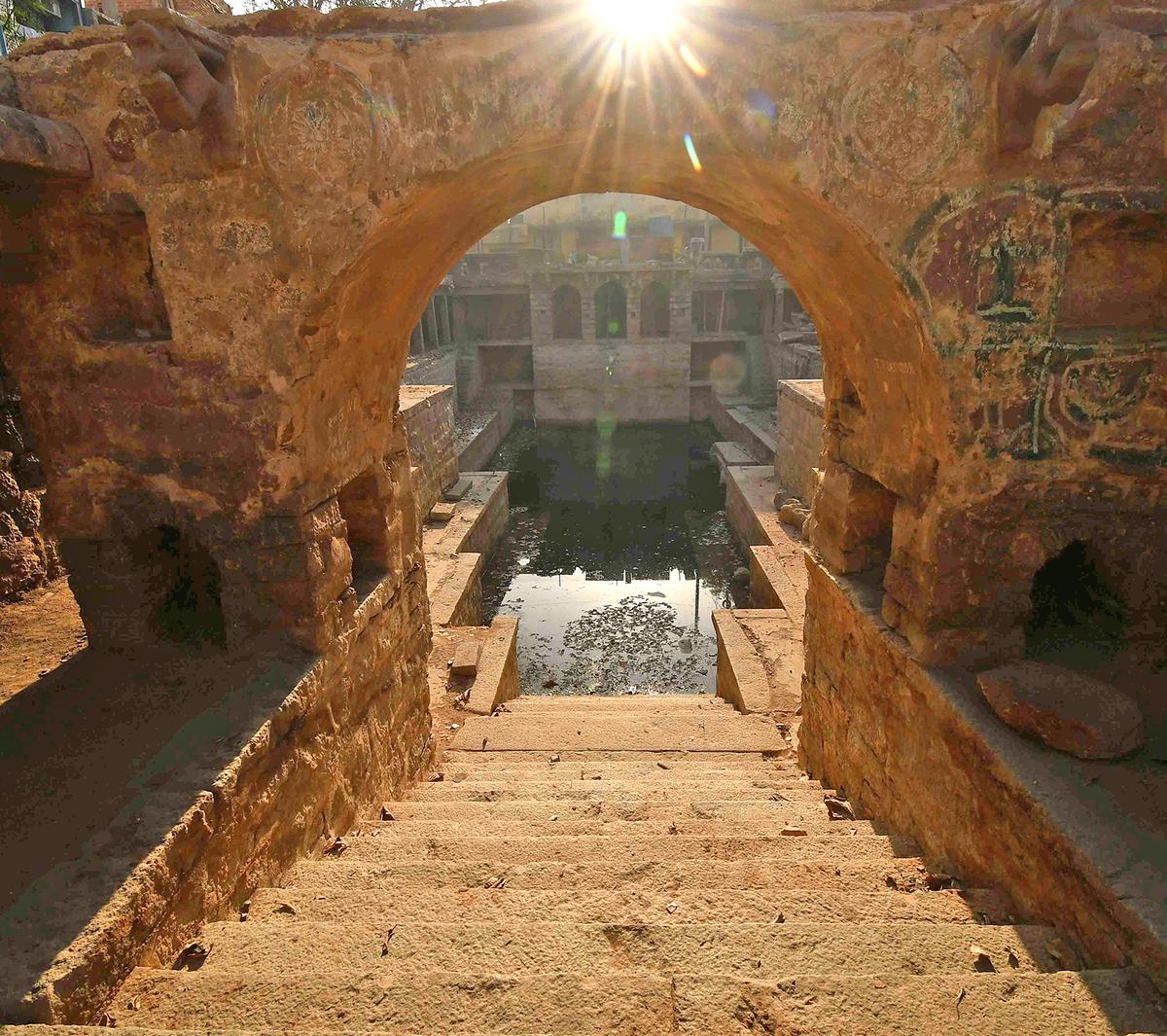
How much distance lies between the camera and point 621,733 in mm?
5660

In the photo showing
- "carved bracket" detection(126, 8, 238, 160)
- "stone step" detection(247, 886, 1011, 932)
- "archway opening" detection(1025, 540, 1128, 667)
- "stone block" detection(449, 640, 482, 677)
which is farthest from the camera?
"stone block" detection(449, 640, 482, 677)

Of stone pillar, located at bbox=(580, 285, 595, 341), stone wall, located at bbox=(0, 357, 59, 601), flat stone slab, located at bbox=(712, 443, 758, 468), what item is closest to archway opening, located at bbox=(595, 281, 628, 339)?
stone pillar, located at bbox=(580, 285, 595, 341)

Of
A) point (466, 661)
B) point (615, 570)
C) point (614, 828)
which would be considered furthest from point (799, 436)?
point (614, 828)

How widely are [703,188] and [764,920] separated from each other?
3.40 metres

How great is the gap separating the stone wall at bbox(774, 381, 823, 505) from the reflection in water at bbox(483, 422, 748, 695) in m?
1.58

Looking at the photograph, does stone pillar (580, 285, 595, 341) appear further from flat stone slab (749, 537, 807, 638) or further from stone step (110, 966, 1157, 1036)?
stone step (110, 966, 1157, 1036)

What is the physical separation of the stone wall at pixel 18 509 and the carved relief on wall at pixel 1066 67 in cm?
681

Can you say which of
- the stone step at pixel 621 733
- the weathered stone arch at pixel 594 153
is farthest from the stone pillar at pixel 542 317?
the weathered stone arch at pixel 594 153

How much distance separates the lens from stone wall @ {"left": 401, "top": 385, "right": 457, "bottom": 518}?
11.5m

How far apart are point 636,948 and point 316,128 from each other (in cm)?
324

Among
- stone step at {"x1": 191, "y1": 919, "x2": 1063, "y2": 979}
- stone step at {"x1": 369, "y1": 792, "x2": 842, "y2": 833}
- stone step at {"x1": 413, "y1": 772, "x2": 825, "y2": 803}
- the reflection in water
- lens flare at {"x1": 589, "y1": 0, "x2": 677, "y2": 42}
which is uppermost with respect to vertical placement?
lens flare at {"x1": 589, "y1": 0, "x2": 677, "y2": 42}

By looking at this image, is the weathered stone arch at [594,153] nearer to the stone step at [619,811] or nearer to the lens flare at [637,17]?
the lens flare at [637,17]

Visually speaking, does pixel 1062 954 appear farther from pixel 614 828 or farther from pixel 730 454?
pixel 730 454

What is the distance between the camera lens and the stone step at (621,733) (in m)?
5.51
